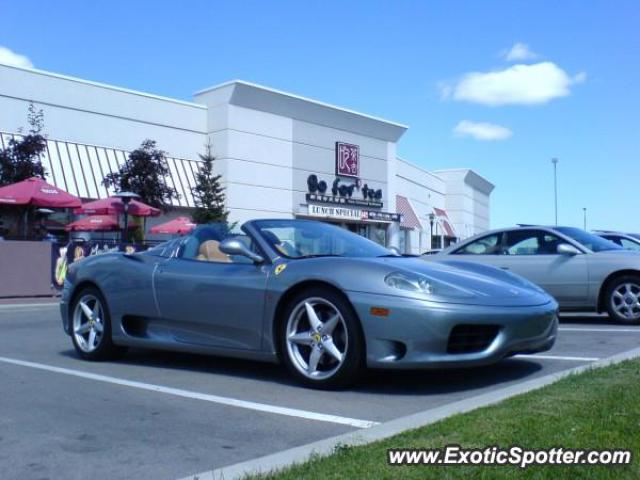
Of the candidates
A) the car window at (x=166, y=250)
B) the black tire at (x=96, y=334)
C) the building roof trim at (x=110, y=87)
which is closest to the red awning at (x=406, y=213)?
the building roof trim at (x=110, y=87)

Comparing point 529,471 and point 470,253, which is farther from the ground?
point 470,253

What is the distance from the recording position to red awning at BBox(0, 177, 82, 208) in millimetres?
17984

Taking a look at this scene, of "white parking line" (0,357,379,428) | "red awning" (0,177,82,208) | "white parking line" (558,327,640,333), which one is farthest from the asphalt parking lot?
"red awning" (0,177,82,208)

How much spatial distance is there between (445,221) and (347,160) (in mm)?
21328

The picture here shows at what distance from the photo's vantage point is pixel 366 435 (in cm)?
373

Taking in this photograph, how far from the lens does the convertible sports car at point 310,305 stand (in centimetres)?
486

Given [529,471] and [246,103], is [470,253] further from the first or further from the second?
[246,103]

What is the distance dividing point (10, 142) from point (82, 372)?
19991 mm

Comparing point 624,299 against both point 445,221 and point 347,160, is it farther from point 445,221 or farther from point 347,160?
point 445,221

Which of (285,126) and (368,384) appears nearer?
(368,384)

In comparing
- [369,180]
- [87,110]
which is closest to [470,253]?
[87,110]

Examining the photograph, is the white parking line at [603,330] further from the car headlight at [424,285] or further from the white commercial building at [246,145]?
the white commercial building at [246,145]

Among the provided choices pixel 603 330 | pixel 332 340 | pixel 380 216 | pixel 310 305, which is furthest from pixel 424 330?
pixel 380 216

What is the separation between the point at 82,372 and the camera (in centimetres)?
606
